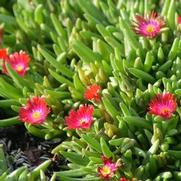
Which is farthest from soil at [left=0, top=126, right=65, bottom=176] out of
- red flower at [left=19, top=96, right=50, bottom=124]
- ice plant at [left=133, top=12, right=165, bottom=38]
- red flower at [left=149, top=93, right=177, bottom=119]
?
ice plant at [left=133, top=12, right=165, bottom=38]

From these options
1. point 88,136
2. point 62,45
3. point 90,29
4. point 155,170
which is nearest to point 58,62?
point 62,45

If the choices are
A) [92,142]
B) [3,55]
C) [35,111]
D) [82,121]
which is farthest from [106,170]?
[3,55]

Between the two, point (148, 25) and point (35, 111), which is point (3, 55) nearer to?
point (35, 111)

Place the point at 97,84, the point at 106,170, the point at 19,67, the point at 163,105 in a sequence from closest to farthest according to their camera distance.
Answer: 1. the point at 106,170
2. the point at 163,105
3. the point at 97,84
4. the point at 19,67

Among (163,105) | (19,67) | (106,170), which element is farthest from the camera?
(19,67)

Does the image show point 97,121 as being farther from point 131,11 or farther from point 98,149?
point 131,11

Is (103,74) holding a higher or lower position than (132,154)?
higher

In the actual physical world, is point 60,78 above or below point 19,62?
below
